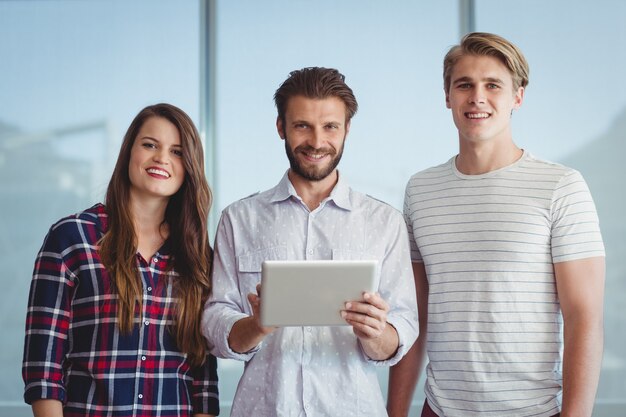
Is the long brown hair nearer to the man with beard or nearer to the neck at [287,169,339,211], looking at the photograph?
the man with beard

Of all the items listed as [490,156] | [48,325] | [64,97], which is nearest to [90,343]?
[48,325]

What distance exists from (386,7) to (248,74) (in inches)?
32.7

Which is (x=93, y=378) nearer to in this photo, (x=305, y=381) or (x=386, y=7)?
(x=305, y=381)

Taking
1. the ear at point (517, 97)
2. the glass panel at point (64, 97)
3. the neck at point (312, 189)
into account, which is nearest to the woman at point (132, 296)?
the neck at point (312, 189)

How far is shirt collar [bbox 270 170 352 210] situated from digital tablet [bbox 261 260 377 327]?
41cm

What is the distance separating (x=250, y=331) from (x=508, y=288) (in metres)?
0.65

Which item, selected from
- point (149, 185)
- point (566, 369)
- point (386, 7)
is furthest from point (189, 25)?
point (566, 369)

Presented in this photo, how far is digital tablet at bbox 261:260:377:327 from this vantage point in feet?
5.38

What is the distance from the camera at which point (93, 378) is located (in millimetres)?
1897

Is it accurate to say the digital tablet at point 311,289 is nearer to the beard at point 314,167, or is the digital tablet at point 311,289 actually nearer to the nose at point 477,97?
the beard at point 314,167

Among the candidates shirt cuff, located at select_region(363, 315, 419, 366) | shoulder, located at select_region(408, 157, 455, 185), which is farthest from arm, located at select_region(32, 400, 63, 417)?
shoulder, located at select_region(408, 157, 455, 185)

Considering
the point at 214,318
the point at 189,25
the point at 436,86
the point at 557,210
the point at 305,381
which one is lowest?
the point at 305,381

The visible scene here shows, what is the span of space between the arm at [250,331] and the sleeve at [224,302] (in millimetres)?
18

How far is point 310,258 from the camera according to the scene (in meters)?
2.02
